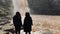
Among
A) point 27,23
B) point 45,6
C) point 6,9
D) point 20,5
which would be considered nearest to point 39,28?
point 27,23

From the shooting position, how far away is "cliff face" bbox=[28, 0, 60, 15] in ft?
30.6

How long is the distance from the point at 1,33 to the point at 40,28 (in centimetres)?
141

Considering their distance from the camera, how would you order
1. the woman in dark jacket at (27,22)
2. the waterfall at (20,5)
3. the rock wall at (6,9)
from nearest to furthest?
the woman in dark jacket at (27,22)
the rock wall at (6,9)
the waterfall at (20,5)

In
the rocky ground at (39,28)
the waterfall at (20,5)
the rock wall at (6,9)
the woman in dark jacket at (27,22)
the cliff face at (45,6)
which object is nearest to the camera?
the woman in dark jacket at (27,22)

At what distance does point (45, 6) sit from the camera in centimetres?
949

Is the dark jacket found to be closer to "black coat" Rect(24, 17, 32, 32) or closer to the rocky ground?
"black coat" Rect(24, 17, 32, 32)

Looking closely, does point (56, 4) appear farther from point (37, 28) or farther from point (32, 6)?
point (37, 28)

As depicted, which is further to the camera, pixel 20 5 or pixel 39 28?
pixel 20 5

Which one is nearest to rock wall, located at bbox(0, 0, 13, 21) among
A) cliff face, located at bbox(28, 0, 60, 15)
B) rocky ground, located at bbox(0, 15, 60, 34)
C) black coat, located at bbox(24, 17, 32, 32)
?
rocky ground, located at bbox(0, 15, 60, 34)

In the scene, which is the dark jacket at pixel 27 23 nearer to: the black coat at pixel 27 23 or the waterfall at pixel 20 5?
the black coat at pixel 27 23

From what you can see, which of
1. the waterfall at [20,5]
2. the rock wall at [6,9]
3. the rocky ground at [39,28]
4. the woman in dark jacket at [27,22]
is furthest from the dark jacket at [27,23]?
the waterfall at [20,5]

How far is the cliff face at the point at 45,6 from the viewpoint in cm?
931

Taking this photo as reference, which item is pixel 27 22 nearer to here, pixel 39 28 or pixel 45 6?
pixel 39 28

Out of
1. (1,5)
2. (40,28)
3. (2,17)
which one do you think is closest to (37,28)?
(40,28)
